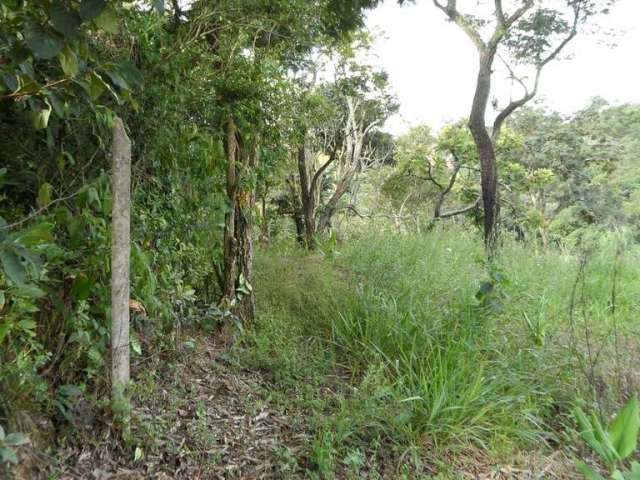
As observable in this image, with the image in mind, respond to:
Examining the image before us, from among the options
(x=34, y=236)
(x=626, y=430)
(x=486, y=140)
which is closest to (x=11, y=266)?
(x=34, y=236)

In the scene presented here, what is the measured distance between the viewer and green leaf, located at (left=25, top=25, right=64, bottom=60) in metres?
0.99

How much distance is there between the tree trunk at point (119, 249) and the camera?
6.13ft

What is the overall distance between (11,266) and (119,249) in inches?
36.6

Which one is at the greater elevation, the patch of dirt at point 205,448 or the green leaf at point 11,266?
the green leaf at point 11,266

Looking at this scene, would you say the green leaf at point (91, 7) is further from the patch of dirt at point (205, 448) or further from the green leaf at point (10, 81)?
the patch of dirt at point (205, 448)

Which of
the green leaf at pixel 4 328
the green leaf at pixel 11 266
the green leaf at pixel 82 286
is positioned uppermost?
the green leaf at pixel 11 266

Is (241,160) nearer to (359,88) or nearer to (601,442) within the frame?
(601,442)

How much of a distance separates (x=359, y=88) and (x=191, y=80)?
6175mm

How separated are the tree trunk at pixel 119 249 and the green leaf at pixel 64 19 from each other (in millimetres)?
870

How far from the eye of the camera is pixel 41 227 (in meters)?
1.21

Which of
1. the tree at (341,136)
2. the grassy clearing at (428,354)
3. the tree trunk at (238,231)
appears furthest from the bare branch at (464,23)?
the tree trunk at (238,231)

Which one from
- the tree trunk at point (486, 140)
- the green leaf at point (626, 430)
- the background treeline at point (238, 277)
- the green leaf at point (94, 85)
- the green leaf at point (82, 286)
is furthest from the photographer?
the tree trunk at point (486, 140)

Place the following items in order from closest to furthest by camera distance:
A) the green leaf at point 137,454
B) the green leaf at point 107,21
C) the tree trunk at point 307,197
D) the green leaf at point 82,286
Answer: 1. the green leaf at point 107,21
2. the green leaf at point 82,286
3. the green leaf at point 137,454
4. the tree trunk at point 307,197

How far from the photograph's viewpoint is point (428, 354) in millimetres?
2680
